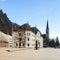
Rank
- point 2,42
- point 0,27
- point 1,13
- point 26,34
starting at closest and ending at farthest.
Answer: point 2,42
point 0,27
point 1,13
point 26,34

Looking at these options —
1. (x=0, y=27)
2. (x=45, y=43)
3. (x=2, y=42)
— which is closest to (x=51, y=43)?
(x=45, y=43)

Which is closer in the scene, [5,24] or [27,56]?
[27,56]

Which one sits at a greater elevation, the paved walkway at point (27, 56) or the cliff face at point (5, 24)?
the cliff face at point (5, 24)

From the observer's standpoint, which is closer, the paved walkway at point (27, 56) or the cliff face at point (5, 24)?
the paved walkway at point (27, 56)

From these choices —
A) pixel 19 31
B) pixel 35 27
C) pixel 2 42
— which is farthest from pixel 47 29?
pixel 2 42

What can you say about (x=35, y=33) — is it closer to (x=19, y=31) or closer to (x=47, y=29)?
(x=19, y=31)

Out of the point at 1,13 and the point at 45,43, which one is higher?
the point at 1,13

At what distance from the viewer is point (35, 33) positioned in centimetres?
11544

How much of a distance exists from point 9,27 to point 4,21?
3926 millimetres

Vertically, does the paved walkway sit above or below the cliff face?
below

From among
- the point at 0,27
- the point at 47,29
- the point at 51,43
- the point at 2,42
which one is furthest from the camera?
the point at 47,29

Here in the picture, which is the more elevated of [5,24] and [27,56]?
[5,24]

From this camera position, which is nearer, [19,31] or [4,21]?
[4,21]

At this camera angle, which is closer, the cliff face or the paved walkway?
the paved walkway
